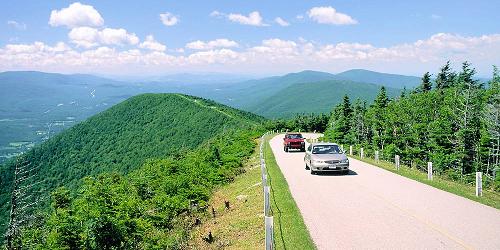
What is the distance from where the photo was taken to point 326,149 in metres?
22.8

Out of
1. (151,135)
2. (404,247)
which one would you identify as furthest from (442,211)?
(151,135)

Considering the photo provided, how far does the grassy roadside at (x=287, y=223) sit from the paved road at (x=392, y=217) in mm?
261

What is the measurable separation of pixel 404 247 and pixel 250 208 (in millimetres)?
7297

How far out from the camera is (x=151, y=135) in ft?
397

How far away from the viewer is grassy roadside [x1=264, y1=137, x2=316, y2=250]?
10116 mm

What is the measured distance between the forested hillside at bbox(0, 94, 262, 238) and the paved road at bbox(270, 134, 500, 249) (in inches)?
3166

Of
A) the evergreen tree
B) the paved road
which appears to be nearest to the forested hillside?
the evergreen tree

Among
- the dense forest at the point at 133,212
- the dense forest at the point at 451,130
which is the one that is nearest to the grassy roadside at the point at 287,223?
the dense forest at the point at 133,212

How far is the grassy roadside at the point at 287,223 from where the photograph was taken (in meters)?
10.1

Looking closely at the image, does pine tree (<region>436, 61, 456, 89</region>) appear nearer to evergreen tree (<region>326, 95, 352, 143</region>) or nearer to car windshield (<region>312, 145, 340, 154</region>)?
evergreen tree (<region>326, 95, 352, 143</region>)

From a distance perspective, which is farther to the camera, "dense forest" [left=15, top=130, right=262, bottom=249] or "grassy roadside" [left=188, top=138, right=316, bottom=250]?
"dense forest" [left=15, top=130, right=262, bottom=249]

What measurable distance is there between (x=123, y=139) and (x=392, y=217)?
120336mm

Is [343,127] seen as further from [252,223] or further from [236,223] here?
[252,223]

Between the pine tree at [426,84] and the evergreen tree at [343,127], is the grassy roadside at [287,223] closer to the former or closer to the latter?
the evergreen tree at [343,127]
